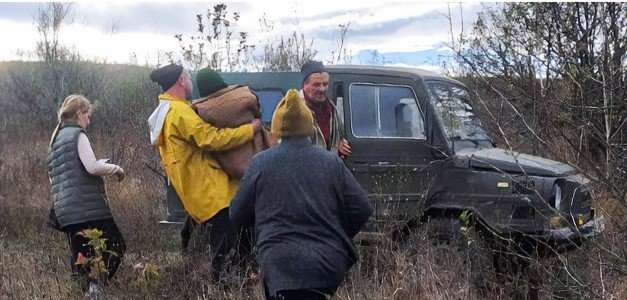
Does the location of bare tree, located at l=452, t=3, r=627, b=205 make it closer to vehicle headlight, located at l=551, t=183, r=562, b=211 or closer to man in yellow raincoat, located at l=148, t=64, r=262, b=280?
vehicle headlight, located at l=551, t=183, r=562, b=211

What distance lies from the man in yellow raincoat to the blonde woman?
0.60m

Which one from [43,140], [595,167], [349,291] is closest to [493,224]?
[349,291]

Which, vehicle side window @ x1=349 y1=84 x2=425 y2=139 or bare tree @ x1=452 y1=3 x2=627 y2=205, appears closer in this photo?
bare tree @ x1=452 y1=3 x2=627 y2=205

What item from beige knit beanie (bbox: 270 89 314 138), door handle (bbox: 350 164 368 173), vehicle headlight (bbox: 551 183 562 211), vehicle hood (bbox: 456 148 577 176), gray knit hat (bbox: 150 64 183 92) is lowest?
vehicle headlight (bbox: 551 183 562 211)

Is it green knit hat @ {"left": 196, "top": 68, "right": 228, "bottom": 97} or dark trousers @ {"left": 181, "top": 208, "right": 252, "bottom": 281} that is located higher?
green knit hat @ {"left": 196, "top": 68, "right": 228, "bottom": 97}

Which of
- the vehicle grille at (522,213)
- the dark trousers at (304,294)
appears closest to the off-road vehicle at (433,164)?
the vehicle grille at (522,213)

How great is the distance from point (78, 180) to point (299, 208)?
251 centimetres

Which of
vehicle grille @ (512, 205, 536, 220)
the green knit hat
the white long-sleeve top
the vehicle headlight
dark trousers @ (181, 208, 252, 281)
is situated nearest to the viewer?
dark trousers @ (181, 208, 252, 281)

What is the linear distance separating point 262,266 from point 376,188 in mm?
2681

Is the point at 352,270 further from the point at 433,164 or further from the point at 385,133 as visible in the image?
the point at 385,133

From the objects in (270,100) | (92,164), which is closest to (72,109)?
(92,164)

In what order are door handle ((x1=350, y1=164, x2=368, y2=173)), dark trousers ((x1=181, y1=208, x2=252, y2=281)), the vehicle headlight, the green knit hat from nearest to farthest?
dark trousers ((x1=181, y1=208, x2=252, y2=281))
the green knit hat
the vehicle headlight
door handle ((x1=350, y1=164, x2=368, y2=173))

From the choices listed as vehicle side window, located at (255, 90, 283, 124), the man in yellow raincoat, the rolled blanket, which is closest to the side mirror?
vehicle side window, located at (255, 90, 283, 124)

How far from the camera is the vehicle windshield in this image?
6891 millimetres
